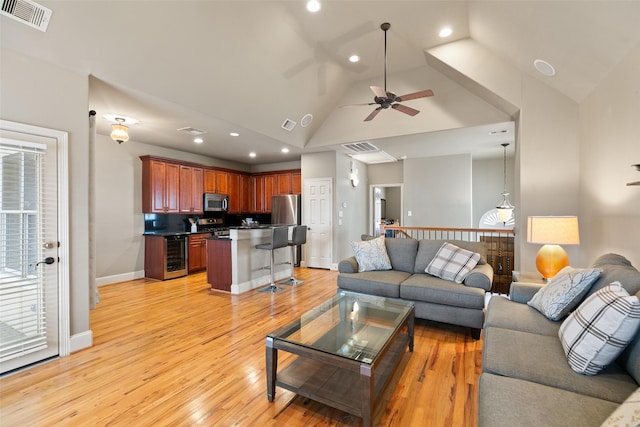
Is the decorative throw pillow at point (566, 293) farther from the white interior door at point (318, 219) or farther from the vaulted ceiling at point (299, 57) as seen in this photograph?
the white interior door at point (318, 219)

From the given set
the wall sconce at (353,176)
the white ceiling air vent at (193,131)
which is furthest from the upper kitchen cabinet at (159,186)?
the wall sconce at (353,176)

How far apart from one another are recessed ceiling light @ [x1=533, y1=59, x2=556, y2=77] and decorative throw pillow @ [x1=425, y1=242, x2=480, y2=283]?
2.24m

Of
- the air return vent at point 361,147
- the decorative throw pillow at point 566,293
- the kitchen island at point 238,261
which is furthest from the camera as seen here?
the air return vent at point 361,147

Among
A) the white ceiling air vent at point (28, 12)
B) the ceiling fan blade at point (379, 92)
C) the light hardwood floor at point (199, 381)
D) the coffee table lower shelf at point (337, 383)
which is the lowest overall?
the light hardwood floor at point (199, 381)

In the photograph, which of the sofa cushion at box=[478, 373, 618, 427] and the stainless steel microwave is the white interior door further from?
the sofa cushion at box=[478, 373, 618, 427]

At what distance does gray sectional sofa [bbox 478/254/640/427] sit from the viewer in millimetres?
1117

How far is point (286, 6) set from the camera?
10.8ft

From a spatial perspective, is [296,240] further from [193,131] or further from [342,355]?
[342,355]

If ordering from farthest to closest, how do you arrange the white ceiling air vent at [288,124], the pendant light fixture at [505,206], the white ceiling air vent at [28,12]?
the pendant light fixture at [505,206] → the white ceiling air vent at [288,124] → the white ceiling air vent at [28,12]

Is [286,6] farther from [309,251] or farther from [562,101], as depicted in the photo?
[309,251]

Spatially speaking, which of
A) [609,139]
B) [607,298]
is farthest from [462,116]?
[607,298]

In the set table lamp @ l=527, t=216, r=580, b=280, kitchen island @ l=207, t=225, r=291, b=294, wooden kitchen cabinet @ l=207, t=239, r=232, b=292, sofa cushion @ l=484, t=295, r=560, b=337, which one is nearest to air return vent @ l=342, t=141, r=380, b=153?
kitchen island @ l=207, t=225, r=291, b=294

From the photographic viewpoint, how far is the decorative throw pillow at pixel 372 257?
3.76 metres

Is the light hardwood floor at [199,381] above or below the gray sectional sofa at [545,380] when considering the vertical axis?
below
